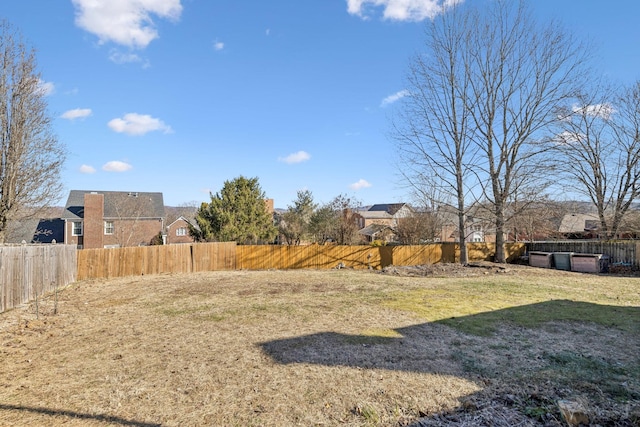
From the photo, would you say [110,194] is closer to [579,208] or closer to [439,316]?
[439,316]

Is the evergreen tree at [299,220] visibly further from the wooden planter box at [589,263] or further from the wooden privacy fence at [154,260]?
the wooden planter box at [589,263]

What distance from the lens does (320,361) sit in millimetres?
4434

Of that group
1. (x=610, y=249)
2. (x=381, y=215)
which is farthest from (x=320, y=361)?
(x=381, y=215)

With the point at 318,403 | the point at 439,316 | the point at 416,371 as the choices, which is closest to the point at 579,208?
the point at 439,316

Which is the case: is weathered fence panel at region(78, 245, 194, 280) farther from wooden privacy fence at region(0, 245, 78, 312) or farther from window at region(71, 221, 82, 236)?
window at region(71, 221, 82, 236)

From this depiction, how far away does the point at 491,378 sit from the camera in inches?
153

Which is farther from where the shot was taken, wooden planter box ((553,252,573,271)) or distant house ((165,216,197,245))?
distant house ((165,216,197,245))

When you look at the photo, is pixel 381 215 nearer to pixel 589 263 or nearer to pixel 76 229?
pixel 589 263

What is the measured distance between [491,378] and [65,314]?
8364 millimetres

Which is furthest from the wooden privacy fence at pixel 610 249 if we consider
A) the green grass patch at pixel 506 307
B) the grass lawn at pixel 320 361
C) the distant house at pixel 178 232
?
the distant house at pixel 178 232

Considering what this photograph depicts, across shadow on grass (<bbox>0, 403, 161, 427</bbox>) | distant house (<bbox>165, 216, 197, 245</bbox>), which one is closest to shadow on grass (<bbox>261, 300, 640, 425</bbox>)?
shadow on grass (<bbox>0, 403, 161, 427</bbox>)

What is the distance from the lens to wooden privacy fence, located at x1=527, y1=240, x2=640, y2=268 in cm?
1480

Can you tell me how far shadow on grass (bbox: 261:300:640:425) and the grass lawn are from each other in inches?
1.1

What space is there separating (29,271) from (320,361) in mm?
8563
